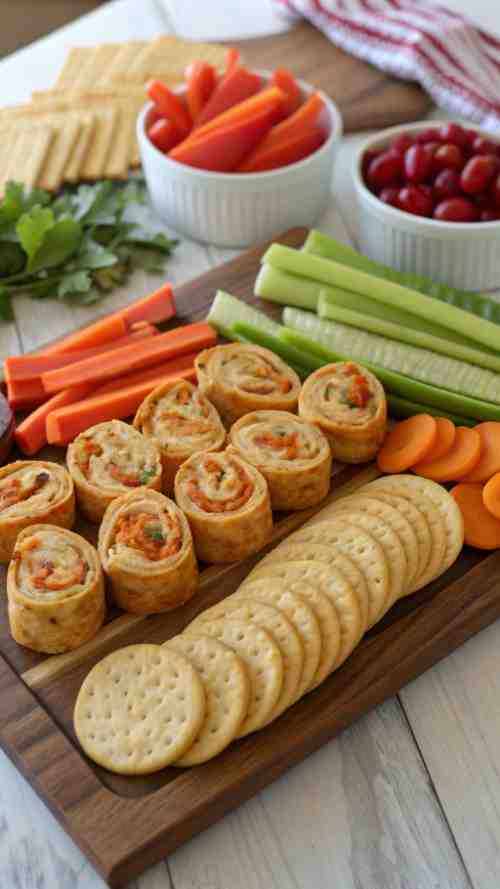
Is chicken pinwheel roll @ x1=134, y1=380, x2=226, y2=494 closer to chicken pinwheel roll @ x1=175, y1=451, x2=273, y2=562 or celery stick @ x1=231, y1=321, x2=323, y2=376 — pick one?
chicken pinwheel roll @ x1=175, y1=451, x2=273, y2=562

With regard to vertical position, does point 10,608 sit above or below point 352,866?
above

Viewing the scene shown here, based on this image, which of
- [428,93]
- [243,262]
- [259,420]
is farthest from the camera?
[428,93]

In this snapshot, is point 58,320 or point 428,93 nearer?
point 58,320

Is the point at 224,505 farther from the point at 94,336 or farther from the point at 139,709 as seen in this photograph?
the point at 94,336

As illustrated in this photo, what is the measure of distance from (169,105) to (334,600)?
7.35 feet

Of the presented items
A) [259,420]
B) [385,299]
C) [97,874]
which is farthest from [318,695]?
[385,299]

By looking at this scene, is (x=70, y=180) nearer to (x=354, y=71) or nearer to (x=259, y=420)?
(x=354, y=71)

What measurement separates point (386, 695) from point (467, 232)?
1.73m

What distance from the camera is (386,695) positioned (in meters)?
2.60

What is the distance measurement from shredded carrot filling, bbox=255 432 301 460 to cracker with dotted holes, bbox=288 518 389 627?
0.82 feet

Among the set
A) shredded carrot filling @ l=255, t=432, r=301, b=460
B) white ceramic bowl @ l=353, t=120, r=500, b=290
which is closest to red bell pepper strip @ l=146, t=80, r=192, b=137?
white ceramic bowl @ l=353, t=120, r=500, b=290

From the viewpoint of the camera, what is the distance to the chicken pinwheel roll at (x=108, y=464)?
2.92m

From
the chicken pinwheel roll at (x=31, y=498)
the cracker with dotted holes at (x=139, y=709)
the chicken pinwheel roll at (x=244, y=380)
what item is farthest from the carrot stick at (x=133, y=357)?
the cracker with dotted holes at (x=139, y=709)

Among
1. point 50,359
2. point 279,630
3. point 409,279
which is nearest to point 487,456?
point 409,279
